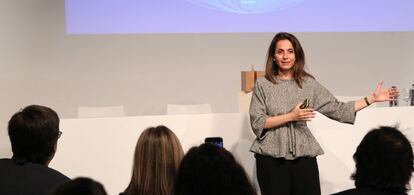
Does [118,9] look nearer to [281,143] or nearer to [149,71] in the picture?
[149,71]

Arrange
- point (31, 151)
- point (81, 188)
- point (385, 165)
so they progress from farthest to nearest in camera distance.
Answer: point (31, 151)
point (385, 165)
point (81, 188)

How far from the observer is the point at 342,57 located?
600 centimetres

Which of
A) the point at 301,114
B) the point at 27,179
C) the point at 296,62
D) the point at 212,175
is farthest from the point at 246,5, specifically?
the point at 212,175

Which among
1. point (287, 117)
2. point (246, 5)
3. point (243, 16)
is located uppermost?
point (246, 5)

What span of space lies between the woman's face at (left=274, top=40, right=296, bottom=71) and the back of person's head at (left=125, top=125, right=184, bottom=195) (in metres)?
0.93

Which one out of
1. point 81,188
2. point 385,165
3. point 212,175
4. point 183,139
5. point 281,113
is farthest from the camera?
point 183,139

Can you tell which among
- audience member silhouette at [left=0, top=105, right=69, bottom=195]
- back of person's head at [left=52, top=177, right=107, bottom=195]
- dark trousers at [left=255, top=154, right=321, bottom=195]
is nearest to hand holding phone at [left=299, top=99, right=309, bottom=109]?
dark trousers at [left=255, top=154, right=321, bottom=195]

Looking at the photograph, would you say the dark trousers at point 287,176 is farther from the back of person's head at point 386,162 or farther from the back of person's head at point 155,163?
the back of person's head at point 386,162

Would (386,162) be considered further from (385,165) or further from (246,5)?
(246,5)

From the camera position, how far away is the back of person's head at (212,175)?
1.38m

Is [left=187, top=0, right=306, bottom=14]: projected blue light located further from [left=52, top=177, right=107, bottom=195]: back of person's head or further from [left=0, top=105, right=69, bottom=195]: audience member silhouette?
[left=52, top=177, right=107, bottom=195]: back of person's head

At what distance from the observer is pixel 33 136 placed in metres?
1.95

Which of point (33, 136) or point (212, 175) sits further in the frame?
point (33, 136)

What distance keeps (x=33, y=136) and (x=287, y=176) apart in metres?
1.29
